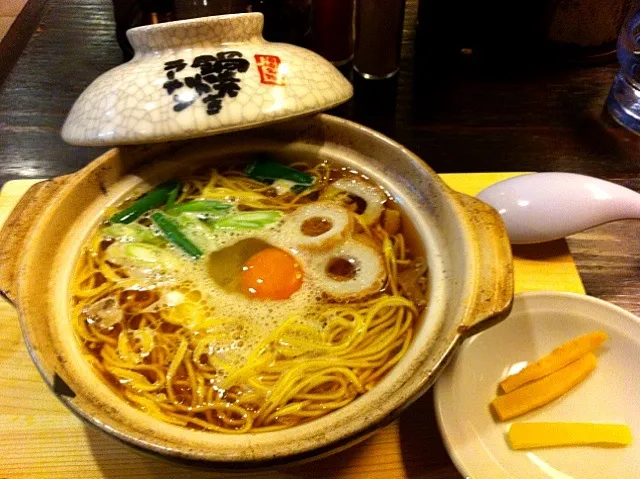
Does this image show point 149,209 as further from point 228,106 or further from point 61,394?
point 61,394

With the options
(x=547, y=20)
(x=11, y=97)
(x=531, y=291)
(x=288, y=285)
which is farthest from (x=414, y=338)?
(x=11, y=97)

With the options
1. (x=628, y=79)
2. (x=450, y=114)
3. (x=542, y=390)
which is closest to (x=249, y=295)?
(x=542, y=390)

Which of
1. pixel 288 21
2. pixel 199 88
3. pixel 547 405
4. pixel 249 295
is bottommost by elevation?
pixel 547 405

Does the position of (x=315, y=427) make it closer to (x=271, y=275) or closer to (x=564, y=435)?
(x=271, y=275)

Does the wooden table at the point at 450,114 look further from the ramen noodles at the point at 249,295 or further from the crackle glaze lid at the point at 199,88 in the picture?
the crackle glaze lid at the point at 199,88

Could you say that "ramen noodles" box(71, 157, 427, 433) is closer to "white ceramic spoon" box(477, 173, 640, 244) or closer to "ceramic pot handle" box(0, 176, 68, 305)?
"ceramic pot handle" box(0, 176, 68, 305)

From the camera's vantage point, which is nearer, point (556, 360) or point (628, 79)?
point (556, 360)
